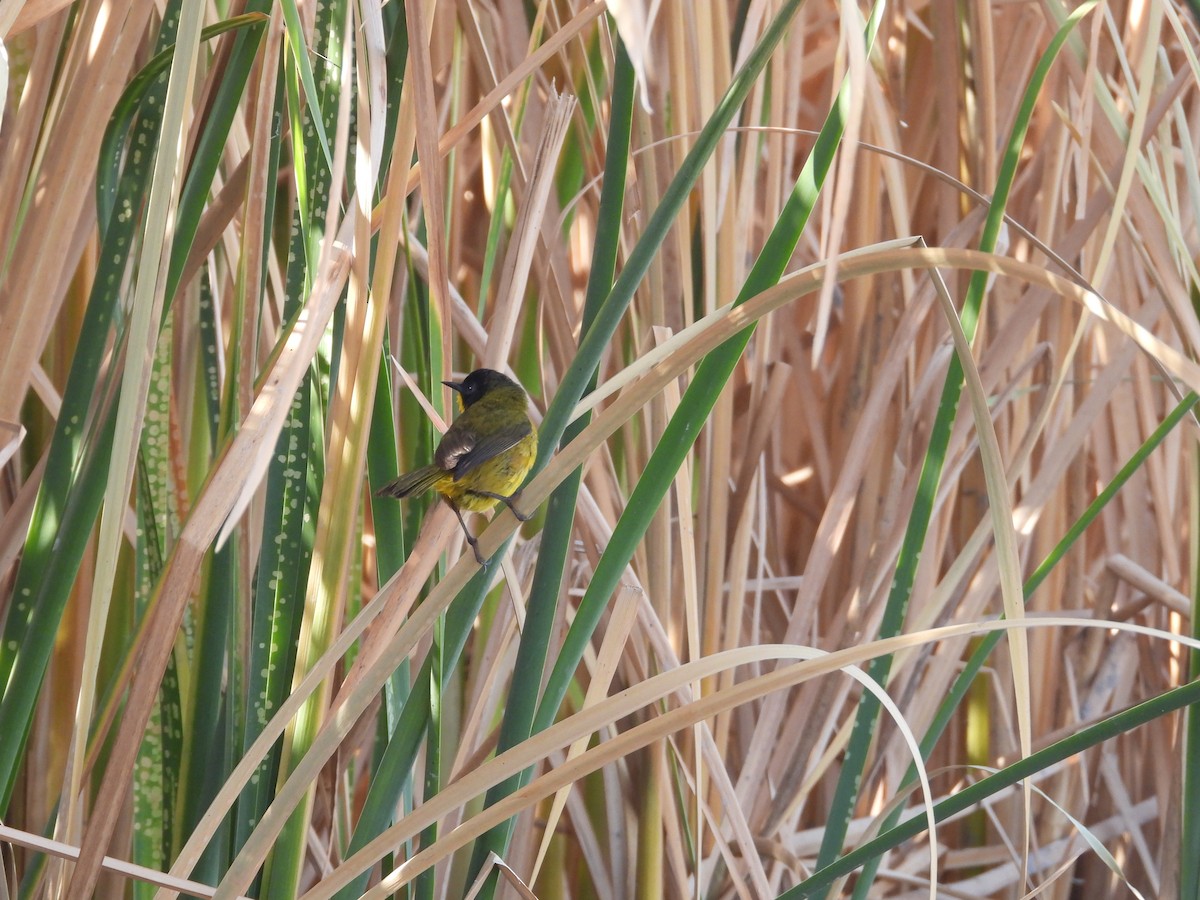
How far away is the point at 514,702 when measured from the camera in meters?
0.77

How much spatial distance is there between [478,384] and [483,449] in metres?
0.16

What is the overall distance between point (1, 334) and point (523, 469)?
0.63 metres

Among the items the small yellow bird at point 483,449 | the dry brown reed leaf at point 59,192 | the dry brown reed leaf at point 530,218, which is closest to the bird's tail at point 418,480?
the small yellow bird at point 483,449

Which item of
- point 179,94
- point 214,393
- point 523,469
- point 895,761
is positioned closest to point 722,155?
point 523,469

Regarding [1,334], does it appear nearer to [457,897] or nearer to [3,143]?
[3,143]

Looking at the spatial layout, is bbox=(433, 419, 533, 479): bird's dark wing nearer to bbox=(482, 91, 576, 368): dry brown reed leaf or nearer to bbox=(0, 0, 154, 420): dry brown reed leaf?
bbox=(482, 91, 576, 368): dry brown reed leaf

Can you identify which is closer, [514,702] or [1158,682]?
[514,702]

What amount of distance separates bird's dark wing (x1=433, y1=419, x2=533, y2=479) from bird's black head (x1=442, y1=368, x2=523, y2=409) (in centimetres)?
5

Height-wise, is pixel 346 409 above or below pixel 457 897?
above

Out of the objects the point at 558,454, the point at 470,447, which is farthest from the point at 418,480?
the point at 558,454

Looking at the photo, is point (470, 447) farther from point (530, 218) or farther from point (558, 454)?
point (558, 454)

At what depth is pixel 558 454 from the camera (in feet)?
Answer: 2.39

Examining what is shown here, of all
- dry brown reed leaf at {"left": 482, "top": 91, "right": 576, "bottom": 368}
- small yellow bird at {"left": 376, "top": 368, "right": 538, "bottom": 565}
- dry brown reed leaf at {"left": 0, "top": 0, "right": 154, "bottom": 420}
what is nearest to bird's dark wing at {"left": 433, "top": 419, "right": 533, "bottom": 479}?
small yellow bird at {"left": 376, "top": 368, "right": 538, "bottom": 565}

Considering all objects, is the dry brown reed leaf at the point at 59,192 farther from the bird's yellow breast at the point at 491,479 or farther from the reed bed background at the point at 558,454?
the bird's yellow breast at the point at 491,479
